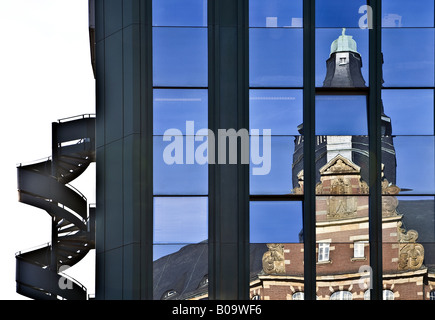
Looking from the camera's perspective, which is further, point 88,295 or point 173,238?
point 88,295

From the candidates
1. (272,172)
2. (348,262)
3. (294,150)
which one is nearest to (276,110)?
Answer: (294,150)

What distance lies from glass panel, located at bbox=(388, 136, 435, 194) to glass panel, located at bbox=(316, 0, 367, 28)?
2532 millimetres

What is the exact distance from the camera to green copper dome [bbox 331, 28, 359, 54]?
59.4ft

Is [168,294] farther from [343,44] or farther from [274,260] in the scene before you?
[343,44]

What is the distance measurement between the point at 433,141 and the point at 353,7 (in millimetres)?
3143

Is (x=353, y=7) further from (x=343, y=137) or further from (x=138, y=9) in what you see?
(x=138, y=9)

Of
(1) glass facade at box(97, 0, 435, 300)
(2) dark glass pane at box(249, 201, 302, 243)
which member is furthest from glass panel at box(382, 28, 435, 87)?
(2) dark glass pane at box(249, 201, 302, 243)

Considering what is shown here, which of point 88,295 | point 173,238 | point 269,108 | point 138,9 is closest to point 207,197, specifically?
point 173,238

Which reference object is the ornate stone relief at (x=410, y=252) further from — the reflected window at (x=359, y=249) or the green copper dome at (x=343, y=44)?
the green copper dome at (x=343, y=44)

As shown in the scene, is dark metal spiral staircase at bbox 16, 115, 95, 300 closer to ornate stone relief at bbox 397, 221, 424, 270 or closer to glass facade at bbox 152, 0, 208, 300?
glass facade at bbox 152, 0, 208, 300

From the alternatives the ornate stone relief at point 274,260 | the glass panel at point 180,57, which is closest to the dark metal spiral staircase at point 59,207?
the glass panel at point 180,57

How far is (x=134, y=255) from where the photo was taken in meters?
17.4

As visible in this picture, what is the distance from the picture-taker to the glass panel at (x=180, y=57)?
1798 centimetres
